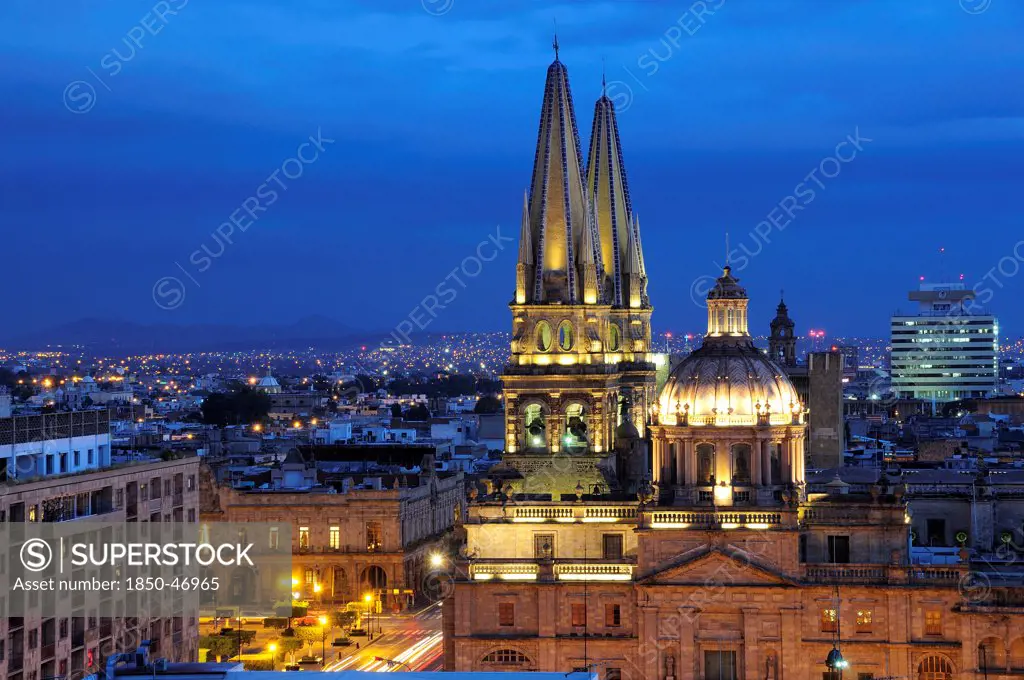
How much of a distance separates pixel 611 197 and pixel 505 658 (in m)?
42.2

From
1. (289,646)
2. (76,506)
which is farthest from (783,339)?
(76,506)

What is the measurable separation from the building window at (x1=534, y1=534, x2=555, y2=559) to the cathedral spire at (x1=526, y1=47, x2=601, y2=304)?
20937mm

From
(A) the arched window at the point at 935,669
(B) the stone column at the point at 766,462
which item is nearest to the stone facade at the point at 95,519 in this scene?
(B) the stone column at the point at 766,462

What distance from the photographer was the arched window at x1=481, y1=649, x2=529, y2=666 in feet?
336

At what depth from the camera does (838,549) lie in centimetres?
10381

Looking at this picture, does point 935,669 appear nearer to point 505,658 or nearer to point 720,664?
point 720,664

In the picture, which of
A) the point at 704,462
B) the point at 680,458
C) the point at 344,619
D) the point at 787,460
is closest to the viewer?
the point at 787,460

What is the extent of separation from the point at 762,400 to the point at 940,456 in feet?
267

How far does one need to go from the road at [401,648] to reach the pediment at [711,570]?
17.7 meters

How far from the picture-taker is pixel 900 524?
102812mm

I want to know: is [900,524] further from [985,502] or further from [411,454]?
[411,454]

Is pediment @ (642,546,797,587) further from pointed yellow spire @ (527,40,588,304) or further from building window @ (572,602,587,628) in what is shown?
pointed yellow spire @ (527,40,588,304)

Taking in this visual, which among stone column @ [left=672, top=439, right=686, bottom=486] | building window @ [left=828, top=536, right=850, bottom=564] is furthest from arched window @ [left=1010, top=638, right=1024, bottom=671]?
stone column @ [left=672, top=439, right=686, bottom=486]

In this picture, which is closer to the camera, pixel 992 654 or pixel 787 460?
pixel 992 654
